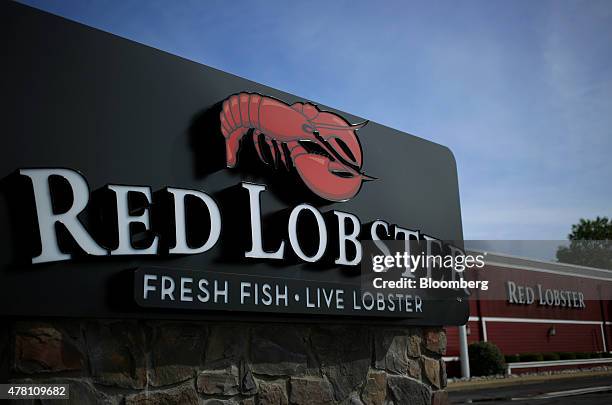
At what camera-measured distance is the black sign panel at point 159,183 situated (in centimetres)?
404

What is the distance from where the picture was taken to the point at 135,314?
432 cm

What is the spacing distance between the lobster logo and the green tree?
60.1 meters

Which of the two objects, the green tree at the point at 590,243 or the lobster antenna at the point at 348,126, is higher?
the green tree at the point at 590,243

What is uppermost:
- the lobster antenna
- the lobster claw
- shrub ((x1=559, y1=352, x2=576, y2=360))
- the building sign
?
the lobster antenna

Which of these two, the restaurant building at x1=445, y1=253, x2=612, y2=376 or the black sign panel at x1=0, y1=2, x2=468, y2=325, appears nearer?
the black sign panel at x1=0, y1=2, x2=468, y2=325

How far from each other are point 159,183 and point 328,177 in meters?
1.80

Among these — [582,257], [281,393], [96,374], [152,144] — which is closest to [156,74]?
[152,144]

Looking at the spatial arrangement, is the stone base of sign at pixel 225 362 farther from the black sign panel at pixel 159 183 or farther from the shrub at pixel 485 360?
the shrub at pixel 485 360

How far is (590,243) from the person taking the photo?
6188 centimetres

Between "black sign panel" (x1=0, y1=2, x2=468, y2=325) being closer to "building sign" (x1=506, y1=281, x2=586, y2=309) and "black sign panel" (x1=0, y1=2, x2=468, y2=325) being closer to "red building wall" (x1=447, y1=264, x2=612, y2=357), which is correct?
"red building wall" (x1=447, y1=264, x2=612, y2=357)

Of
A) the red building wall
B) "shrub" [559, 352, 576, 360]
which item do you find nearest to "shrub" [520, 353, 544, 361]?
the red building wall

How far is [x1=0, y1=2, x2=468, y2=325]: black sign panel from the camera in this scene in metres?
4.04

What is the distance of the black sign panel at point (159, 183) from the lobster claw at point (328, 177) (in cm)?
2

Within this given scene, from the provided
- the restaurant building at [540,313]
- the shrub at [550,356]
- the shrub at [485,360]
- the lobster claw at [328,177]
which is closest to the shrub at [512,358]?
the restaurant building at [540,313]
